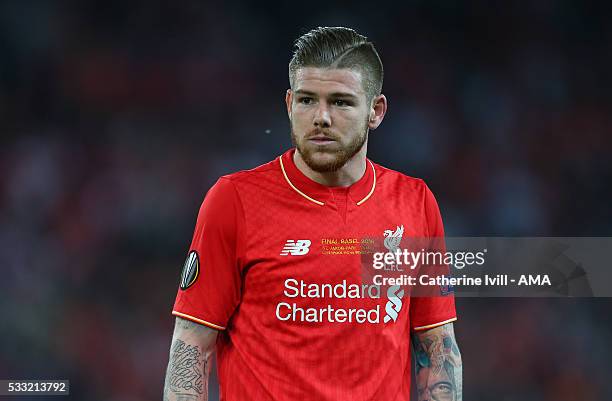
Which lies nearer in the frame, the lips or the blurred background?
the lips

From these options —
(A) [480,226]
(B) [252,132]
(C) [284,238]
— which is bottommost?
(C) [284,238]

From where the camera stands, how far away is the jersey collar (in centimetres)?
265

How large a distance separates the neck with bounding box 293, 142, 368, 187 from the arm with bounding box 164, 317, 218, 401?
58cm

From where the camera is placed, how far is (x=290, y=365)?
7.99 feet

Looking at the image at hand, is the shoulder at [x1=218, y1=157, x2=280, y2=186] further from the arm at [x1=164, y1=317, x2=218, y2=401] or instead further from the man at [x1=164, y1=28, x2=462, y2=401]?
the arm at [x1=164, y1=317, x2=218, y2=401]

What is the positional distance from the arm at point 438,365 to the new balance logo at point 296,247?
0.50m

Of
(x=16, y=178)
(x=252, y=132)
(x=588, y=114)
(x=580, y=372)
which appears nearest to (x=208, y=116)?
(x=252, y=132)

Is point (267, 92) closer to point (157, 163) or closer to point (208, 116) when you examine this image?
point (208, 116)

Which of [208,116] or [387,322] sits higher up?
[208,116]

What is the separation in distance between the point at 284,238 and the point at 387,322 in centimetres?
40

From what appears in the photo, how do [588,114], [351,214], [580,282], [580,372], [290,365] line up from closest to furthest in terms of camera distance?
[290,365], [351,214], [580,282], [580,372], [588,114]

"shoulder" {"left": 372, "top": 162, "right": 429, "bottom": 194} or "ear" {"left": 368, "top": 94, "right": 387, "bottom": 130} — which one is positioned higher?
"ear" {"left": 368, "top": 94, "right": 387, "bottom": 130}

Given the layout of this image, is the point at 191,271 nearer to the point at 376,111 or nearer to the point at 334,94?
the point at 334,94

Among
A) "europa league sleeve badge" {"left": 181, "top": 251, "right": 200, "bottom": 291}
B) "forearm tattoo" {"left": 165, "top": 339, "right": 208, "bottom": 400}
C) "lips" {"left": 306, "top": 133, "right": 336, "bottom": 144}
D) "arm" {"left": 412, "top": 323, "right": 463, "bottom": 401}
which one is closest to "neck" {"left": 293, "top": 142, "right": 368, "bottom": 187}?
"lips" {"left": 306, "top": 133, "right": 336, "bottom": 144}
